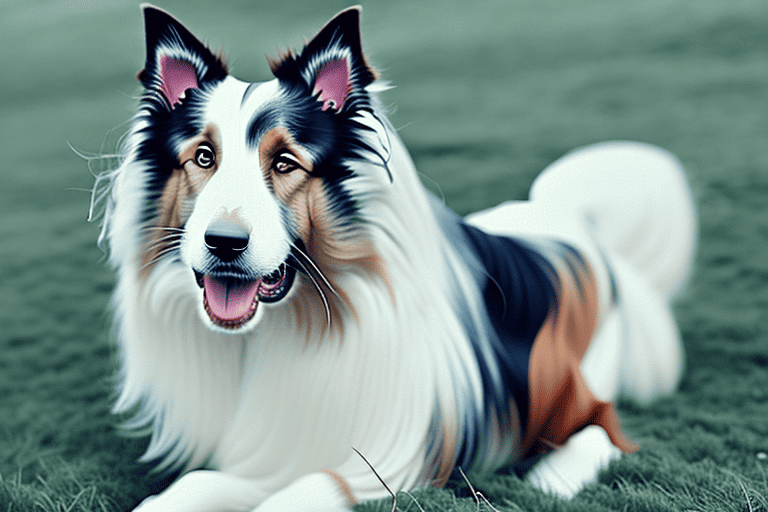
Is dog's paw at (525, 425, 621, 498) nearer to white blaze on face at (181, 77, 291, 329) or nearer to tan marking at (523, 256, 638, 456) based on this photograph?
tan marking at (523, 256, 638, 456)

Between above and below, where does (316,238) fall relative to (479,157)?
above

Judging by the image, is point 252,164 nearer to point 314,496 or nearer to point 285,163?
point 285,163

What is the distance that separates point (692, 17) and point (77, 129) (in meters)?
7.98

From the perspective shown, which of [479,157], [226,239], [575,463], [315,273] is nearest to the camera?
[226,239]

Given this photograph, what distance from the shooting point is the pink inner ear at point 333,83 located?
200 centimetres

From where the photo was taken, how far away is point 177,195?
2.09 metres

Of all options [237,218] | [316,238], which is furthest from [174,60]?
[316,238]

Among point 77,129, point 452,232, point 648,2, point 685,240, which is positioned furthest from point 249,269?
point 648,2

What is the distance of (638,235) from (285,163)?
7.31 ft

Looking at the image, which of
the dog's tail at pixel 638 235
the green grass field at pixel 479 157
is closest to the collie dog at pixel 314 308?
the green grass field at pixel 479 157

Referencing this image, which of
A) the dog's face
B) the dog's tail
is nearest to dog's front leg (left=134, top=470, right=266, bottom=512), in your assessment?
the dog's face

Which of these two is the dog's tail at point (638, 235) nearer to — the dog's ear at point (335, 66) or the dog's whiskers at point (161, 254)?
the dog's ear at point (335, 66)

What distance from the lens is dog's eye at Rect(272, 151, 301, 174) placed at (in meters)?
1.99

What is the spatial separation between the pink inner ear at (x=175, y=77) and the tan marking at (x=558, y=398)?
4.80ft
